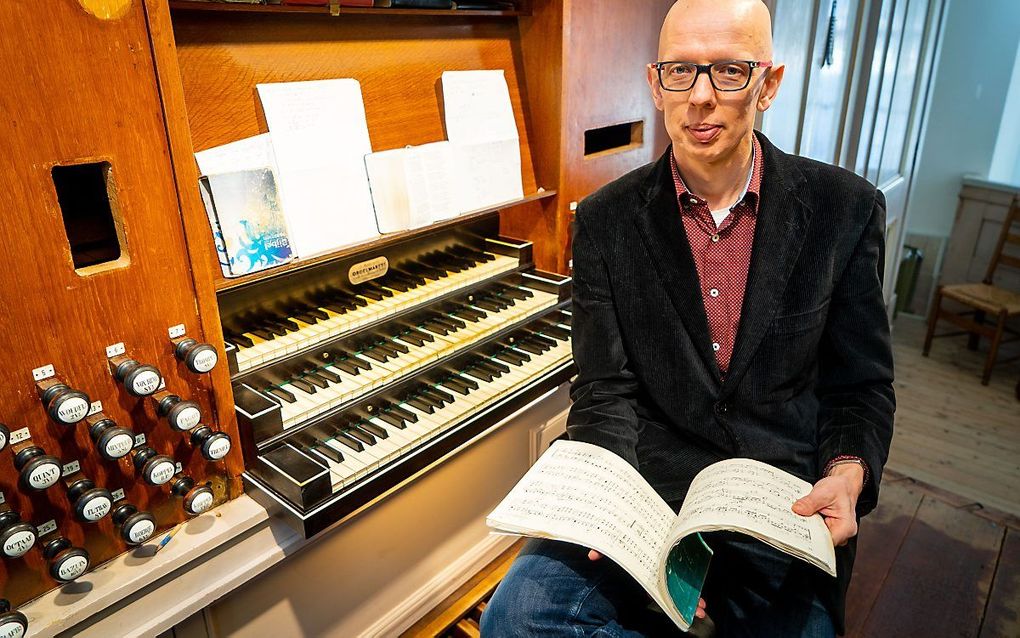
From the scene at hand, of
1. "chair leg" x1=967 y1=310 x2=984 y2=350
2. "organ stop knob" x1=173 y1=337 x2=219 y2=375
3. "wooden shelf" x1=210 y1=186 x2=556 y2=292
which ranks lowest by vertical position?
"chair leg" x1=967 y1=310 x2=984 y2=350

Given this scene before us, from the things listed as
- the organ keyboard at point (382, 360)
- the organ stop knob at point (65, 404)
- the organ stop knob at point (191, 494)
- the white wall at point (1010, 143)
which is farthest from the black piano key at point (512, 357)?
the white wall at point (1010, 143)

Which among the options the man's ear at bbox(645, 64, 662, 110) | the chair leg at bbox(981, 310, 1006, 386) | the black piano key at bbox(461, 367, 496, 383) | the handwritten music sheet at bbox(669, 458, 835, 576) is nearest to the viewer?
the handwritten music sheet at bbox(669, 458, 835, 576)

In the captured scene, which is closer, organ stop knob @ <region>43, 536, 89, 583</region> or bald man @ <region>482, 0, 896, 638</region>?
organ stop knob @ <region>43, 536, 89, 583</region>

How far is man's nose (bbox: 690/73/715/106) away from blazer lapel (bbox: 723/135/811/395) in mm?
285

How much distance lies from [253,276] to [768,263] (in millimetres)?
1244

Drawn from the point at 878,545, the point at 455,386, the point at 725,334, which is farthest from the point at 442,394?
the point at 878,545

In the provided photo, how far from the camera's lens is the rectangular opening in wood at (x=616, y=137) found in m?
2.88

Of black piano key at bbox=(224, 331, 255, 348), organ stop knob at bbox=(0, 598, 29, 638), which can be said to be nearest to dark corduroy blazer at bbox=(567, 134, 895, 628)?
black piano key at bbox=(224, 331, 255, 348)

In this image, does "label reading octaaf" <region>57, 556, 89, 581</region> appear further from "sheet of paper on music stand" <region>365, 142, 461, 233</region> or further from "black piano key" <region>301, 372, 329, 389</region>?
"sheet of paper on music stand" <region>365, 142, 461, 233</region>

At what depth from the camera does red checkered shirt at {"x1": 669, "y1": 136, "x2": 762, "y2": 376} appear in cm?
159

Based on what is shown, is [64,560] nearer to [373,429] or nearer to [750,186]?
[373,429]

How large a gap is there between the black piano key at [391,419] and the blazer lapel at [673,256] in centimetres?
80

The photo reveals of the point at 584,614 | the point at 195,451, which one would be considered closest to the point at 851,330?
the point at 584,614

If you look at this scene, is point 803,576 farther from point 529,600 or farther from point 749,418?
point 529,600
